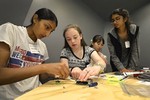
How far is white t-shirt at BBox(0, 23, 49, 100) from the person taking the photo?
1193mm

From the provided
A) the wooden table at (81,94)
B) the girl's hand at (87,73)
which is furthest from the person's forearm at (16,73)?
the girl's hand at (87,73)

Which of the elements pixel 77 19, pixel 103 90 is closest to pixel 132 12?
pixel 77 19

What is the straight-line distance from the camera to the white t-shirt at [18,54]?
119 cm

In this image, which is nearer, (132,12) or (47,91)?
(47,91)

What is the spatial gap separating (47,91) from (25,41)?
488mm

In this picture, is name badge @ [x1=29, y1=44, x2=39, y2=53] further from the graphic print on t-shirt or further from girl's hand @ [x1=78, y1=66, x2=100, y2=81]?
girl's hand @ [x1=78, y1=66, x2=100, y2=81]

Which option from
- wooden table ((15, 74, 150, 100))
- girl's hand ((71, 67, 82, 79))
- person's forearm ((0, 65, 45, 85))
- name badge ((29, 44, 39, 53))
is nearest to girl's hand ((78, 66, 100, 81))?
girl's hand ((71, 67, 82, 79))

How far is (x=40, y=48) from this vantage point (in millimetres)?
1466

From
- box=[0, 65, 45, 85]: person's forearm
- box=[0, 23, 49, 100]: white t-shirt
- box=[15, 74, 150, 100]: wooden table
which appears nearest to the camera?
box=[15, 74, 150, 100]: wooden table

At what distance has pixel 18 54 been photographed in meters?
1.26

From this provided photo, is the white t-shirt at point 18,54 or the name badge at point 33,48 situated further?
the name badge at point 33,48

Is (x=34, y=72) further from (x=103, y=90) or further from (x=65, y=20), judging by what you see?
(x=65, y=20)

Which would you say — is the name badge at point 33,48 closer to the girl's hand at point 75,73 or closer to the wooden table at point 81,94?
the girl's hand at point 75,73

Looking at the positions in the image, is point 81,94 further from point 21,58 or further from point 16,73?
point 21,58
